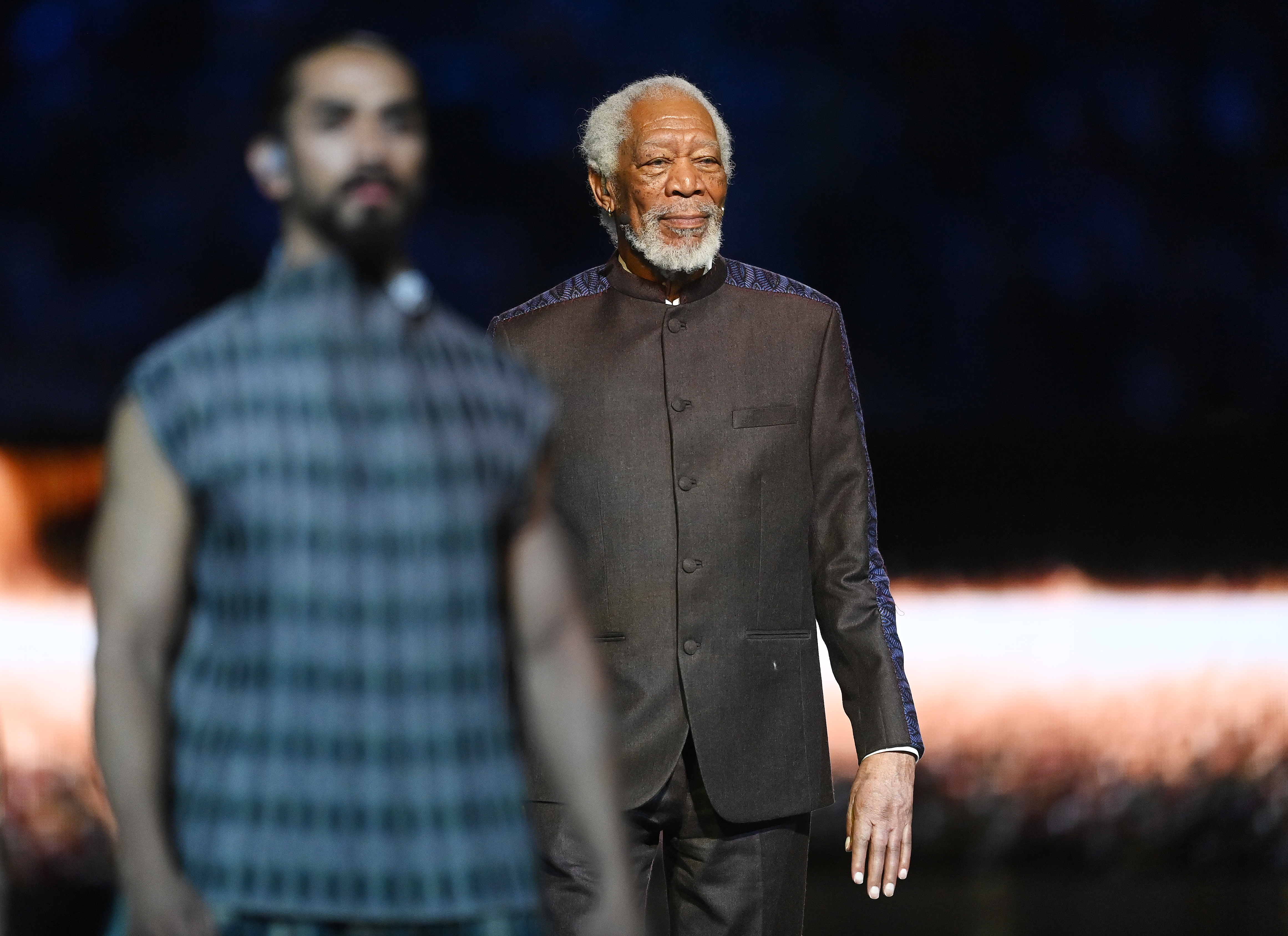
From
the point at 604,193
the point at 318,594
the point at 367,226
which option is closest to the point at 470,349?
the point at 367,226

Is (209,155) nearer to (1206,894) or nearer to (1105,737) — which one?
(1105,737)

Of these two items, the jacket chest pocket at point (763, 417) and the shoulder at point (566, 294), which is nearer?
the jacket chest pocket at point (763, 417)

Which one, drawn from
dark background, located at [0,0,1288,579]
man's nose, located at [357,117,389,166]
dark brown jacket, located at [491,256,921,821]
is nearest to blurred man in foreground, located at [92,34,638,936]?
man's nose, located at [357,117,389,166]

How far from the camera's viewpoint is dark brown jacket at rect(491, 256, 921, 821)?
2.11 m

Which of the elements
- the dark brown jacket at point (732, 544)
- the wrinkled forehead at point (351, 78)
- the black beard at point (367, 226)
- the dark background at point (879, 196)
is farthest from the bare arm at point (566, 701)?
the dark background at point (879, 196)

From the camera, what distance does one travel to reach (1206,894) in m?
4.66

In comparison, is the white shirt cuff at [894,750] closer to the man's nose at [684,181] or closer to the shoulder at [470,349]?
the man's nose at [684,181]

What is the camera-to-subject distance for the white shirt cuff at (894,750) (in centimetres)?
213

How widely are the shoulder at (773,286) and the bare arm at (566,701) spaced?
991mm

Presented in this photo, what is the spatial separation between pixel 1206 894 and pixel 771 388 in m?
3.11

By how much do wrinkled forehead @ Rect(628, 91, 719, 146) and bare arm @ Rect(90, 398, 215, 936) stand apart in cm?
121

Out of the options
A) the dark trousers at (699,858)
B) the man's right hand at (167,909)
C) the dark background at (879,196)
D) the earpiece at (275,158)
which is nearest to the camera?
the man's right hand at (167,909)

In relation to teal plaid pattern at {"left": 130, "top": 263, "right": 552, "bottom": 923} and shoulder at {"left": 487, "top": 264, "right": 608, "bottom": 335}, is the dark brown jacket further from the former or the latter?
teal plaid pattern at {"left": 130, "top": 263, "right": 552, "bottom": 923}

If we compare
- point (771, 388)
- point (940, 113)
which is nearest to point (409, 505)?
point (771, 388)
